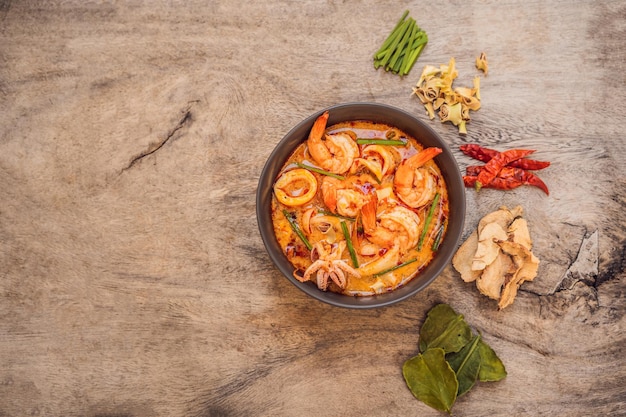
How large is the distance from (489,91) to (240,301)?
191cm

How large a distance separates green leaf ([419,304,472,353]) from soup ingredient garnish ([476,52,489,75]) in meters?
1.40

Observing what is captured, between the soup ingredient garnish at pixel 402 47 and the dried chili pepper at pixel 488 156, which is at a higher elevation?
the soup ingredient garnish at pixel 402 47

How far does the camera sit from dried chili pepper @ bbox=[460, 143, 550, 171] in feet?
10.5

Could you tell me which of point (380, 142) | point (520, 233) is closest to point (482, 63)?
point (380, 142)

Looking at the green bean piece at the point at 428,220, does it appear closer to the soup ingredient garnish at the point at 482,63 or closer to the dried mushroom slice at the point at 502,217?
the dried mushroom slice at the point at 502,217

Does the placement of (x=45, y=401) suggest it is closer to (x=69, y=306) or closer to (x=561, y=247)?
(x=69, y=306)

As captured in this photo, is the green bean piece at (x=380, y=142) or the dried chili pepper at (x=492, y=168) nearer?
the green bean piece at (x=380, y=142)

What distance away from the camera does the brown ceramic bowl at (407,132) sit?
9.39 ft

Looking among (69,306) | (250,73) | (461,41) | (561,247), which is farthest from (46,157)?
(561,247)

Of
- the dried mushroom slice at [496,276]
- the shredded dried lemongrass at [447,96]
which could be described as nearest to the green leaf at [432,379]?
the dried mushroom slice at [496,276]

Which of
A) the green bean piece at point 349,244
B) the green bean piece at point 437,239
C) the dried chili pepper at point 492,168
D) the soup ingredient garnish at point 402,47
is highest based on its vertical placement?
the soup ingredient garnish at point 402,47

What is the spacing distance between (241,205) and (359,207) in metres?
0.73

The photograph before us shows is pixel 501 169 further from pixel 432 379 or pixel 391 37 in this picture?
pixel 432 379

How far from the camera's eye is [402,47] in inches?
127
